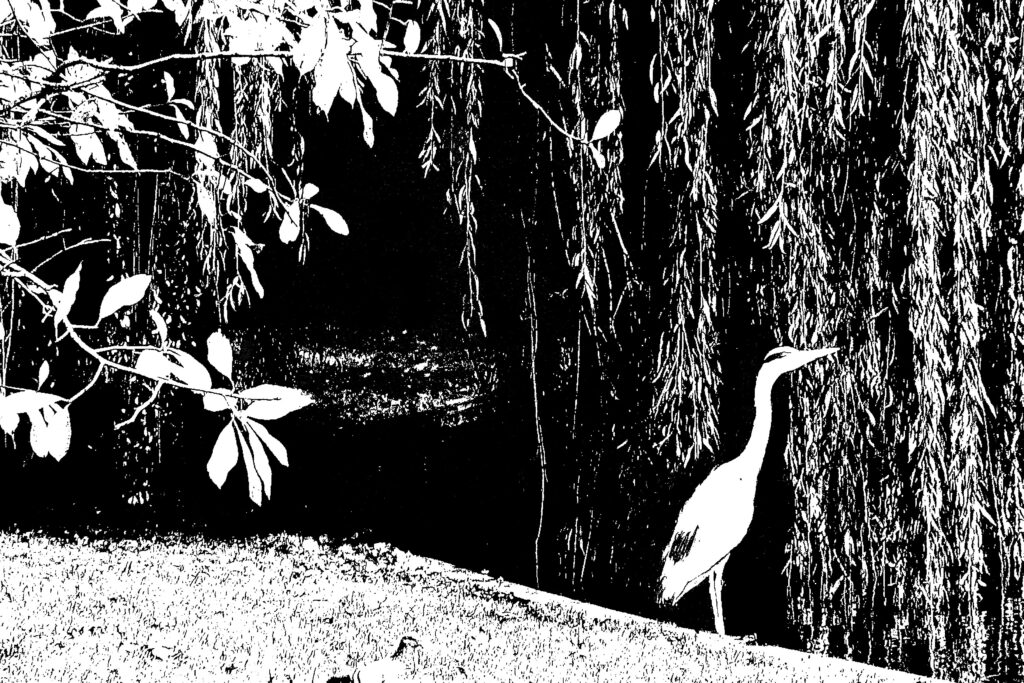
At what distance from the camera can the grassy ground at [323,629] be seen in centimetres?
225

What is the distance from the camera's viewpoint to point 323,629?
2539mm

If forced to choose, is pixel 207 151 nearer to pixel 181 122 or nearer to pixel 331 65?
pixel 181 122

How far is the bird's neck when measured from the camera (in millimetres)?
2213

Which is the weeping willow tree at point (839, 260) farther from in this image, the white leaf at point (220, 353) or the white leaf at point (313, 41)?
the white leaf at point (220, 353)

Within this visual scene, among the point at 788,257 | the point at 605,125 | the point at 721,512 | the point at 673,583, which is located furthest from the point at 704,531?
the point at 605,125

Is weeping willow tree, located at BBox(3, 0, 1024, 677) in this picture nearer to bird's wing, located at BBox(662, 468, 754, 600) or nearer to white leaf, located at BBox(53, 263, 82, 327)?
bird's wing, located at BBox(662, 468, 754, 600)

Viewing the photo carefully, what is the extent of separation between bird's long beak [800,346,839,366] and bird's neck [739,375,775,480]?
0.12 m

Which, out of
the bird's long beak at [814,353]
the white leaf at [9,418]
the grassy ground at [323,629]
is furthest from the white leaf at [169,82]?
the bird's long beak at [814,353]

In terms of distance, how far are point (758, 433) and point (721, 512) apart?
225 mm

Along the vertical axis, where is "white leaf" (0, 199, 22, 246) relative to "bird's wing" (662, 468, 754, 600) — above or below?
above

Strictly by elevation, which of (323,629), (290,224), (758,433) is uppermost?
(290,224)

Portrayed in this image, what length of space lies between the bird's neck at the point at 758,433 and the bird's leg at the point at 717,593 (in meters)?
0.31

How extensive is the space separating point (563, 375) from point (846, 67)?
3.26ft

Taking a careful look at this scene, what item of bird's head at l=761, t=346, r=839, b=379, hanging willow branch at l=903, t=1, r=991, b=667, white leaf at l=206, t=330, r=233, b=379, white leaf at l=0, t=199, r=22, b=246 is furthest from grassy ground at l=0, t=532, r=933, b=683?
white leaf at l=206, t=330, r=233, b=379
